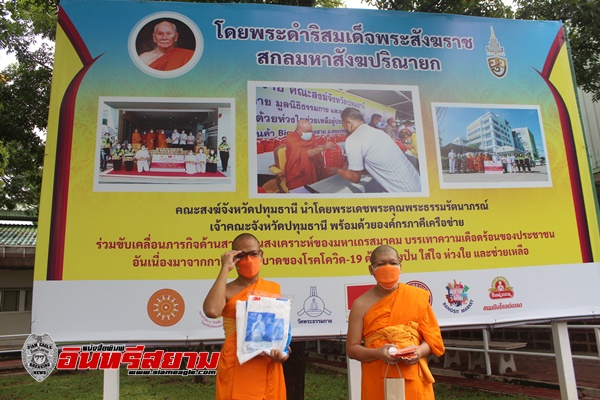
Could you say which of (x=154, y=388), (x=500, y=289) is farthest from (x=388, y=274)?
(x=154, y=388)

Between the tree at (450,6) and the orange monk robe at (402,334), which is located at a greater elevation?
the tree at (450,6)

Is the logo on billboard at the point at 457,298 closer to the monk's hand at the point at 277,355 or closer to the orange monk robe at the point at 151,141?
the monk's hand at the point at 277,355

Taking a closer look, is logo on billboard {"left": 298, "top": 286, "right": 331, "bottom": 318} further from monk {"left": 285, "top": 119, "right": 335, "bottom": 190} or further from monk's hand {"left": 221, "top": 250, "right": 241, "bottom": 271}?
monk's hand {"left": 221, "top": 250, "right": 241, "bottom": 271}

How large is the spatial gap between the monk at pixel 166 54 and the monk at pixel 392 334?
2.55m

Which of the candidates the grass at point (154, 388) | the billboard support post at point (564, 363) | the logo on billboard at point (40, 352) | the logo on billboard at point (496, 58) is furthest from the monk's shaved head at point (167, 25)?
the grass at point (154, 388)

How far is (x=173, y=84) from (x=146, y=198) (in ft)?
3.44

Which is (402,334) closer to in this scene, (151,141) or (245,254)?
(245,254)

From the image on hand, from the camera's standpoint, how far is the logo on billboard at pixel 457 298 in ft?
13.2

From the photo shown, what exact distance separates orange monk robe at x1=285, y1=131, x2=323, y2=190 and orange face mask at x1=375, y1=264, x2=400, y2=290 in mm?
1464

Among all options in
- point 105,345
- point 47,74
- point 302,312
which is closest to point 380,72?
point 302,312

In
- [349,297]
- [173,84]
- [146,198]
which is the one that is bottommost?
[349,297]

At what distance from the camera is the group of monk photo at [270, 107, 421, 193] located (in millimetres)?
4105

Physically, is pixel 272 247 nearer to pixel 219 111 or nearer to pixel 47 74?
pixel 219 111

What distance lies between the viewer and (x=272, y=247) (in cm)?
387
